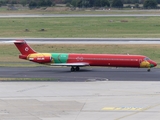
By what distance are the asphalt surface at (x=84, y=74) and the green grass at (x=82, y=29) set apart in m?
38.9

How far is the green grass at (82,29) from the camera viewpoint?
103062 millimetres

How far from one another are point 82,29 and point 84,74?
2354 inches

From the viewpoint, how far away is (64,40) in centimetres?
9175

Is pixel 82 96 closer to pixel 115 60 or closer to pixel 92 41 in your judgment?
pixel 115 60

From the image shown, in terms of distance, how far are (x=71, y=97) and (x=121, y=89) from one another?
583cm

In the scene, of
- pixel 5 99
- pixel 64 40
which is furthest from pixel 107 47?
pixel 5 99

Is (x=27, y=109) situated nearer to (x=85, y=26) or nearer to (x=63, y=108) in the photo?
(x=63, y=108)

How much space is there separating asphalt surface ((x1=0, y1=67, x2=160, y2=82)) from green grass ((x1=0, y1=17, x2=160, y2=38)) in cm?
3895

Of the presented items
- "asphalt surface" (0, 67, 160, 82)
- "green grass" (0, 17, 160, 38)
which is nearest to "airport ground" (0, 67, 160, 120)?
"asphalt surface" (0, 67, 160, 82)

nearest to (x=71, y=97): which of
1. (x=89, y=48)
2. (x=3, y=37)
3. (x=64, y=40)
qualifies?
(x=89, y=48)

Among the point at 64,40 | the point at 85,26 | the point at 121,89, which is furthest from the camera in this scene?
the point at 85,26

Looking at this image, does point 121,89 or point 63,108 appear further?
point 121,89

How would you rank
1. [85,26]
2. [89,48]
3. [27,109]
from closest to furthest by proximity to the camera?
1. [27,109]
2. [89,48]
3. [85,26]

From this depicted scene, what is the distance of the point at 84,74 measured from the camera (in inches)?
2254
